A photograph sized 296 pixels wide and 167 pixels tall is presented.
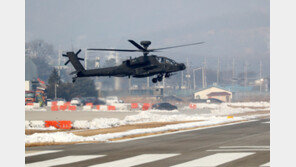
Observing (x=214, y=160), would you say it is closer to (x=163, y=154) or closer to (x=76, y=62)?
(x=163, y=154)

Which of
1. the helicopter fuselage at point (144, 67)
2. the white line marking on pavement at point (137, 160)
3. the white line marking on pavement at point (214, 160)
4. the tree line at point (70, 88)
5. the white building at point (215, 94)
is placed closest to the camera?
the white line marking on pavement at point (214, 160)

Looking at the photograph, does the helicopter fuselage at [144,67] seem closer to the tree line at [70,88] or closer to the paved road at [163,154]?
the paved road at [163,154]

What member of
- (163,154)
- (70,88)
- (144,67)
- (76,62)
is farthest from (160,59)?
(70,88)

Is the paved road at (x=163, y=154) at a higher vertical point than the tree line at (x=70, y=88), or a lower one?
lower

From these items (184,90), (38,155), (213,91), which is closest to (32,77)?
(184,90)

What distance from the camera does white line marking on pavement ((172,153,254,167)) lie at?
1722 cm

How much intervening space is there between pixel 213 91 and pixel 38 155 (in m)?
118

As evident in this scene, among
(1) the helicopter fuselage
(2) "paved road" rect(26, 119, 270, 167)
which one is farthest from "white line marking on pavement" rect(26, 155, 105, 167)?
(1) the helicopter fuselage

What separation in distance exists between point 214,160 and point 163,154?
10.6 feet

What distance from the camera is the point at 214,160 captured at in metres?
18.2

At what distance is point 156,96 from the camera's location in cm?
10675

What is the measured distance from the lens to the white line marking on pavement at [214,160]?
17219 mm

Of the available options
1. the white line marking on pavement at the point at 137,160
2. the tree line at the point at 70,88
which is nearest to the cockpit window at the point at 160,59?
the white line marking on pavement at the point at 137,160

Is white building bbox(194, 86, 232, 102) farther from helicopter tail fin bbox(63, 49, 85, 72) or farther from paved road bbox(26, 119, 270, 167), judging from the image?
paved road bbox(26, 119, 270, 167)
